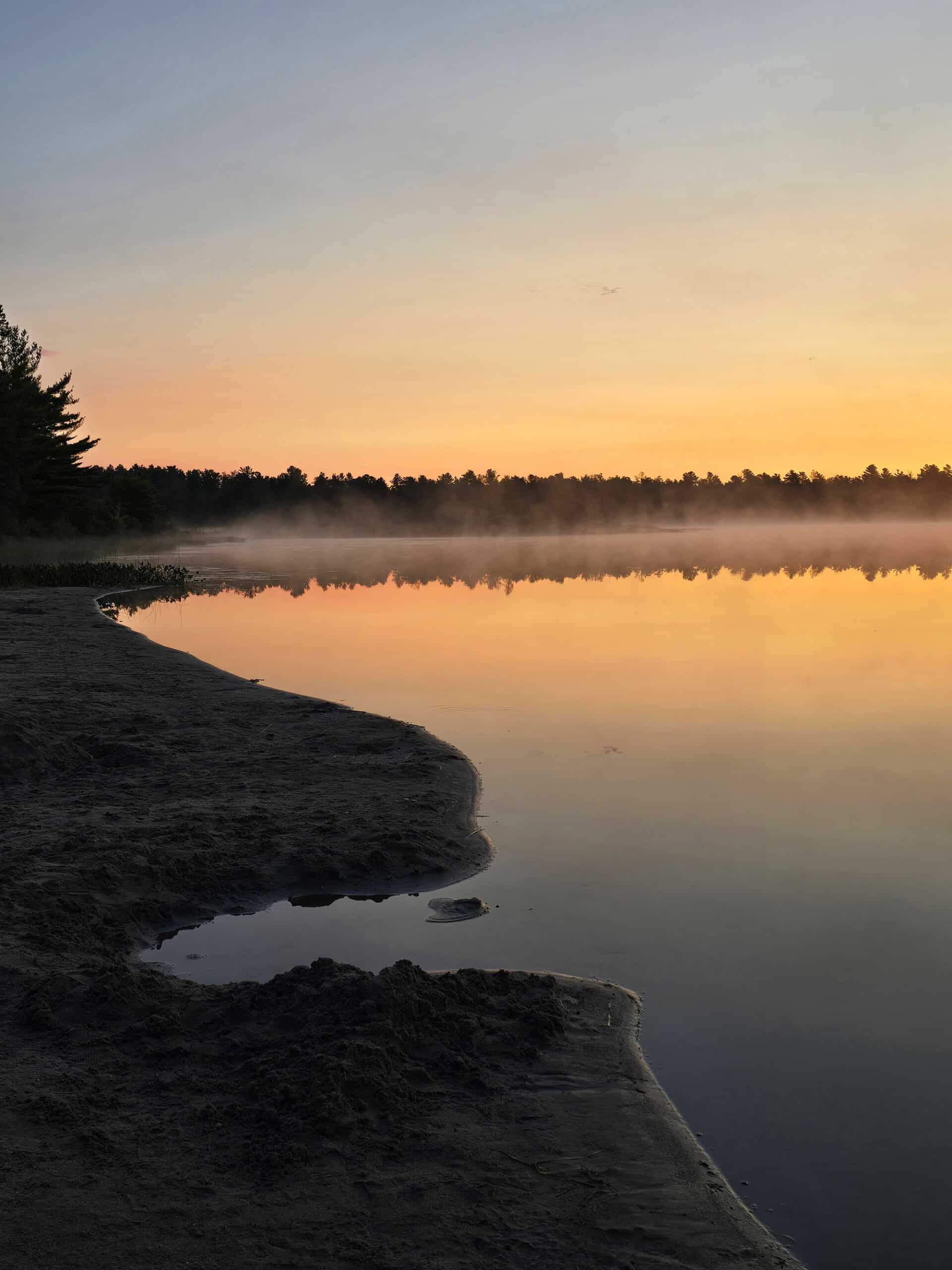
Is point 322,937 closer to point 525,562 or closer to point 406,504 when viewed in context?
point 525,562

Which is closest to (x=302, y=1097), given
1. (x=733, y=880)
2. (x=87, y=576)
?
(x=733, y=880)

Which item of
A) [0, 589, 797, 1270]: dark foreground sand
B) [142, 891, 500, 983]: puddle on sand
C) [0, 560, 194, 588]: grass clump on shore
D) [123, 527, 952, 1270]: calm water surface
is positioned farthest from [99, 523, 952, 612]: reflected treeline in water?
[142, 891, 500, 983]: puddle on sand

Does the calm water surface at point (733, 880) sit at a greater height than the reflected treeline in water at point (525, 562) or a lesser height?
lesser

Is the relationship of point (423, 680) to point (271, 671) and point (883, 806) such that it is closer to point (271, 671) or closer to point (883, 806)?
point (271, 671)

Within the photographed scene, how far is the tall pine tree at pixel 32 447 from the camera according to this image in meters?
53.5

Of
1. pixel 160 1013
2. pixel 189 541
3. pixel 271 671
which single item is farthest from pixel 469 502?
pixel 160 1013

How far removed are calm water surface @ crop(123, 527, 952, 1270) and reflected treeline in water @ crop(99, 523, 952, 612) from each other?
50.9 feet

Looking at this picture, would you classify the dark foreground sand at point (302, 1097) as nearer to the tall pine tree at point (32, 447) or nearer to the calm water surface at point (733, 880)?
the calm water surface at point (733, 880)

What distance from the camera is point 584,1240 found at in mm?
3320

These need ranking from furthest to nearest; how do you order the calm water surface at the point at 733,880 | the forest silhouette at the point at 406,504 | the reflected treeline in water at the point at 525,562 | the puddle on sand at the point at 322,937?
the forest silhouette at the point at 406,504 → the reflected treeline in water at the point at 525,562 → the puddle on sand at the point at 322,937 → the calm water surface at the point at 733,880

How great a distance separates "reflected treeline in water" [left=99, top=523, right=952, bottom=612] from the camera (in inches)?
1407

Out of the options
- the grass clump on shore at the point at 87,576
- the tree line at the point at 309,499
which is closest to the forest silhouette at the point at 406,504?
the tree line at the point at 309,499

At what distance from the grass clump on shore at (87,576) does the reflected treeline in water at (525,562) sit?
1.07 m

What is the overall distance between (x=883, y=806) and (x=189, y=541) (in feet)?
260
